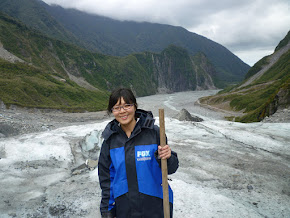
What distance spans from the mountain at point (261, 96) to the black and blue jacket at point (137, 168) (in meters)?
28.3

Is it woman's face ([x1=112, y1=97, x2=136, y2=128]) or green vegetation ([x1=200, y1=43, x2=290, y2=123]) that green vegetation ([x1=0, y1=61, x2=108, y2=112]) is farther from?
woman's face ([x1=112, y1=97, x2=136, y2=128])

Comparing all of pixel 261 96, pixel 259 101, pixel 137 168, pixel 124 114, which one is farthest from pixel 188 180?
pixel 261 96

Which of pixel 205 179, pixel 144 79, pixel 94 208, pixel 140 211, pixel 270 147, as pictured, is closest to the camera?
pixel 140 211

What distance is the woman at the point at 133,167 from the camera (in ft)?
9.72

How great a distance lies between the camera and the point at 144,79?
615 ft

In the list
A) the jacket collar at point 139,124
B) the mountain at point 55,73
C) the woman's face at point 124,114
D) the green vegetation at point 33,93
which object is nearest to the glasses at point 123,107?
the woman's face at point 124,114

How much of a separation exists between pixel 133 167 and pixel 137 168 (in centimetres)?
6

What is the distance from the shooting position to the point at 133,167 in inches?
116

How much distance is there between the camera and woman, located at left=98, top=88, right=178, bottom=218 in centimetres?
296

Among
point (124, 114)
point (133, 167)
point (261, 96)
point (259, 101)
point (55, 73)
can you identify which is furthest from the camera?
point (55, 73)

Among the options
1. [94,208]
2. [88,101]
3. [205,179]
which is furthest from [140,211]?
[88,101]

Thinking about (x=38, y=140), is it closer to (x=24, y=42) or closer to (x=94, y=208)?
(x=94, y=208)

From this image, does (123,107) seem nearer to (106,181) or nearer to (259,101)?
(106,181)

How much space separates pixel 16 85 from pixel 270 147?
187 feet
